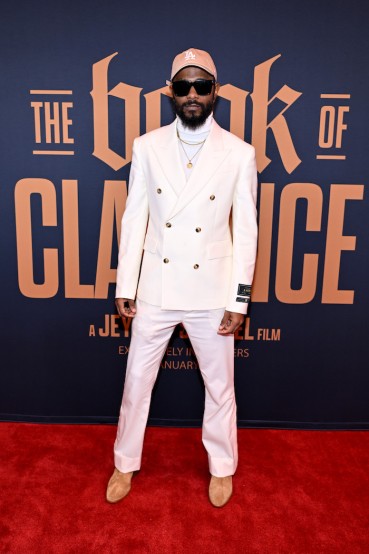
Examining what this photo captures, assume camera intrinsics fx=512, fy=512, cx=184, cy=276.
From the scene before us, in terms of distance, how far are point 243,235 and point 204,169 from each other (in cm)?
36

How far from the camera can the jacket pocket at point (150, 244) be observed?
2.49 metres

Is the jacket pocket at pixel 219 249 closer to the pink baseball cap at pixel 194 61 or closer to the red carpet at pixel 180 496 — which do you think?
the pink baseball cap at pixel 194 61

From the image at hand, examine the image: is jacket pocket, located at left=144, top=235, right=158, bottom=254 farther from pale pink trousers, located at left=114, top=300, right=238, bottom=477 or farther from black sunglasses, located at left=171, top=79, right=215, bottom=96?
black sunglasses, located at left=171, top=79, right=215, bottom=96

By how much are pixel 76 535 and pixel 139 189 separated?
1620 millimetres

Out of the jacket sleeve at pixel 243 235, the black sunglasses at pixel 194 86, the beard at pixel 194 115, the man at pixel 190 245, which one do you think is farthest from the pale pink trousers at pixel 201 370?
the black sunglasses at pixel 194 86

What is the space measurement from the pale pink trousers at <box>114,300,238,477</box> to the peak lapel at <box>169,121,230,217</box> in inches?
21.0

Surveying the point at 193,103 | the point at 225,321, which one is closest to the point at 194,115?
the point at 193,103

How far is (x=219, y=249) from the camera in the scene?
2475mm

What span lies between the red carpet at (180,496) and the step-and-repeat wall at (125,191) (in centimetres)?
20

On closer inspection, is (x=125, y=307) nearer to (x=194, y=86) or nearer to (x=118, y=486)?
(x=118, y=486)

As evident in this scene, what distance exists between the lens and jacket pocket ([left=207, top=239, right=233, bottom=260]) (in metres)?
2.45

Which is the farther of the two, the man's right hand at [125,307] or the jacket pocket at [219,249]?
the man's right hand at [125,307]

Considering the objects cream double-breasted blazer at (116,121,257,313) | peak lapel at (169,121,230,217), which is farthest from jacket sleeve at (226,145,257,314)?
peak lapel at (169,121,230,217)

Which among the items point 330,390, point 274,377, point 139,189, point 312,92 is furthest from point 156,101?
point 330,390
